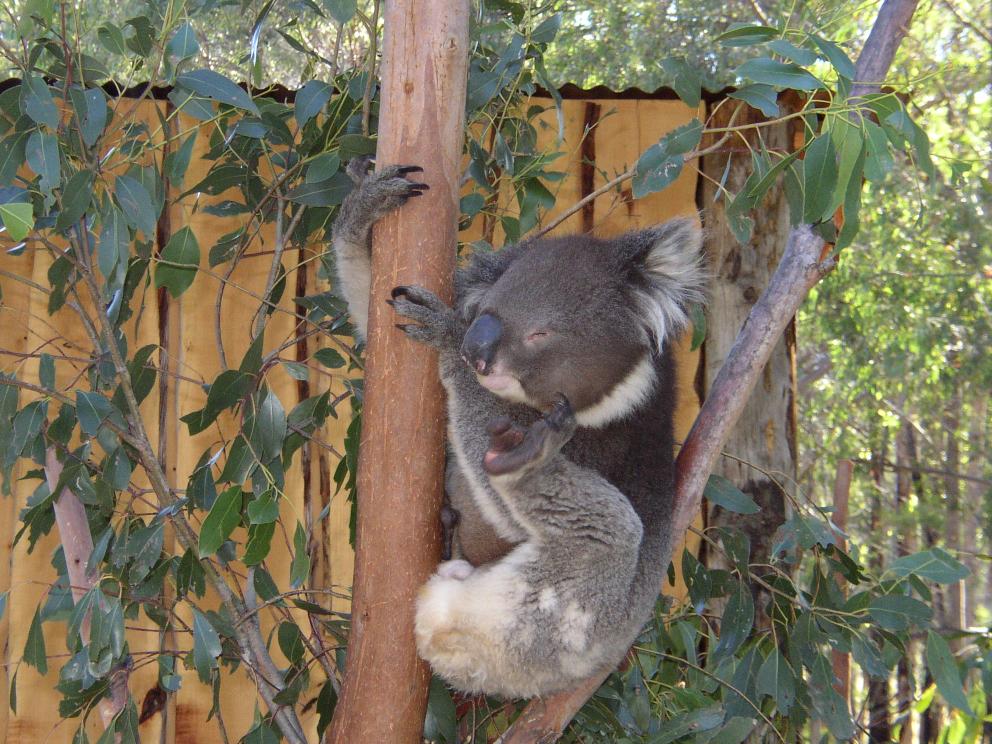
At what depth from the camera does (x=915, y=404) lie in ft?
23.6

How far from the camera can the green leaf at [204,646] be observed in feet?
6.06

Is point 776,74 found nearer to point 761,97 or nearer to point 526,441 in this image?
point 761,97

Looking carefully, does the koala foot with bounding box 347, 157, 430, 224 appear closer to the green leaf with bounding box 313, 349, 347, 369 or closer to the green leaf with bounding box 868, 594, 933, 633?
the green leaf with bounding box 313, 349, 347, 369

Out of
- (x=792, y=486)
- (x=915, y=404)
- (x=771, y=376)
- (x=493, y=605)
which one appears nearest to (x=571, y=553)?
(x=493, y=605)

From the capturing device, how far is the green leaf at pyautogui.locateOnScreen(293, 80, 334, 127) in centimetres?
202

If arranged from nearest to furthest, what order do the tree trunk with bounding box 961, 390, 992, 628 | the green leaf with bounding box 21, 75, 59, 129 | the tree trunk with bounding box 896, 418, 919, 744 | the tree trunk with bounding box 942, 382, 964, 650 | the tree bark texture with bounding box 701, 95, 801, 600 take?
the green leaf with bounding box 21, 75, 59, 129 < the tree bark texture with bounding box 701, 95, 801, 600 < the tree trunk with bounding box 896, 418, 919, 744 < the tree trunk with bounding box 942, 382, 964, 650 < the tree trunk with bounding box 961, 390, 992, 628

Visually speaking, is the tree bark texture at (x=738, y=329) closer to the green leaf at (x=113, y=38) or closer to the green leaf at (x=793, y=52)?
the green leaf at (x=793, y=52)

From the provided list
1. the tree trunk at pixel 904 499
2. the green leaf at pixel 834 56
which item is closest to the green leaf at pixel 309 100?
the green leaf at pixel 834 56

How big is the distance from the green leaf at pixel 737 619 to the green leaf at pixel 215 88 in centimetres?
161

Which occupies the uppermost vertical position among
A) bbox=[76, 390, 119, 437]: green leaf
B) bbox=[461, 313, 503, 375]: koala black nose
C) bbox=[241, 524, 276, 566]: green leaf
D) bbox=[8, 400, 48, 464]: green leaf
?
bbox=[461, 313, 503, 375]: koala black nose

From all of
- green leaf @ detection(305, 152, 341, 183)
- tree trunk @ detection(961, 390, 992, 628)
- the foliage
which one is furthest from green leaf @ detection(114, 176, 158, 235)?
tree trunk @ detection(961, 390, 992, 628)

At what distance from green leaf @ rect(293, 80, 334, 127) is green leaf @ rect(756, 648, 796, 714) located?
5.31 feet

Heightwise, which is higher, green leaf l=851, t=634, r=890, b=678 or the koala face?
the koala face

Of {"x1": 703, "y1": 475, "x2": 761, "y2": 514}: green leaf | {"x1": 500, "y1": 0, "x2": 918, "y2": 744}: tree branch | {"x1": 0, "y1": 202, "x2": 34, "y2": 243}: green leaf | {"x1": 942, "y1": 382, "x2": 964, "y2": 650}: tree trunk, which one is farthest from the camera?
{"x1": 942, "y1": 382, "x2": 964, "y2": 650}: tree trunk
